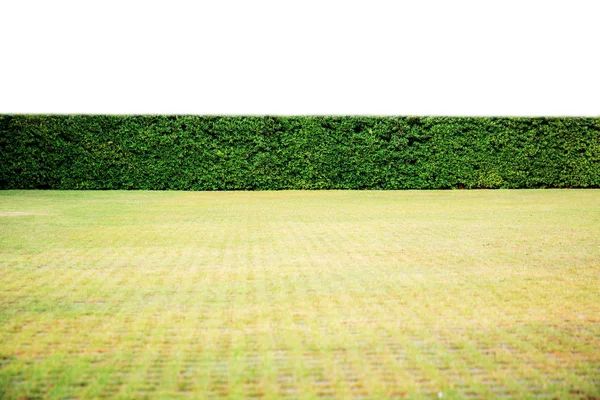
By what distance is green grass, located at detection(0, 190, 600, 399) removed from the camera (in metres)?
3.30

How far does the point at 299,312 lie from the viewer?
465 centimetres

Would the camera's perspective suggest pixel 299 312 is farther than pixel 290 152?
No

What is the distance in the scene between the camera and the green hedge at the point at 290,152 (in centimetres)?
2044

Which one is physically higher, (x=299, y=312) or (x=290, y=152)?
(x=290, y=152)

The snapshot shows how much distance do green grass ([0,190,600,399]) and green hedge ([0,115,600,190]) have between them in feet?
35.8

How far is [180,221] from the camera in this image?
11.0m

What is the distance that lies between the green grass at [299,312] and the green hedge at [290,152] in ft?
35.8

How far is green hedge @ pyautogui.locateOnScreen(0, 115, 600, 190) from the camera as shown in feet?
67.1

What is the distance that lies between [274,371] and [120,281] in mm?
2900

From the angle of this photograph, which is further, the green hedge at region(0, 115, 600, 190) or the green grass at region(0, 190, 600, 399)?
the green hedge at region(0, 115, 600, 190)

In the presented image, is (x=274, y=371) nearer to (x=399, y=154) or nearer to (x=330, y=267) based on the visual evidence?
(x=330, y=267)

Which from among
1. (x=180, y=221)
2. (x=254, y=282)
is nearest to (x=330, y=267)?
(x=254, y=282)

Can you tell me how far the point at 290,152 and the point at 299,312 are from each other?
16.6 metres

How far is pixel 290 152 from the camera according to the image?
68.9 ft
